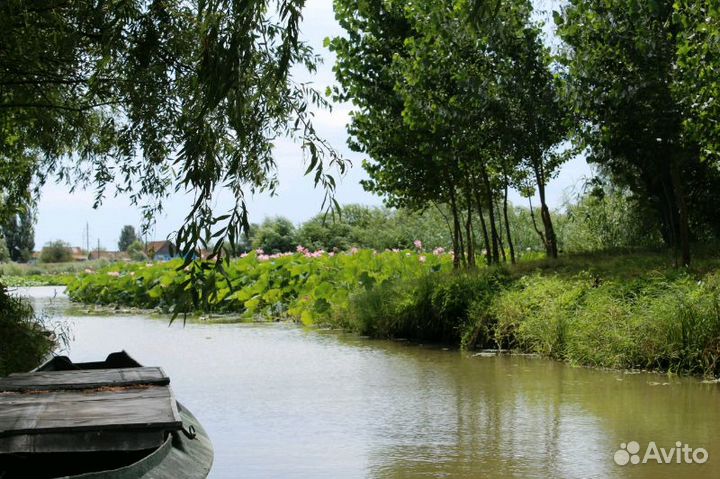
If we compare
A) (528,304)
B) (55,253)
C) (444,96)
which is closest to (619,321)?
(528,304)

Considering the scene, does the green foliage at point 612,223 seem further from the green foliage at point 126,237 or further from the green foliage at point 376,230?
the green foliage at point 126,237

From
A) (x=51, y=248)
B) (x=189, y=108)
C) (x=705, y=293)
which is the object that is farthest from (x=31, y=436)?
(x=51, y=248)

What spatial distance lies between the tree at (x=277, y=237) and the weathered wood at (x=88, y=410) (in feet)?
82.2

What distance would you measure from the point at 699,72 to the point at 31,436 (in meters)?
8.49

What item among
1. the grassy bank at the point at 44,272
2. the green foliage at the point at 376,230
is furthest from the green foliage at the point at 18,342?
the grassy bank at the point at 44,272

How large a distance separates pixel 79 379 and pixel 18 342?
11.2ft

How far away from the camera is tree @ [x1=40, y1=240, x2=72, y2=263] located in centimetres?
6316

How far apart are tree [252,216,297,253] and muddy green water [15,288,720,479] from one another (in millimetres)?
17691

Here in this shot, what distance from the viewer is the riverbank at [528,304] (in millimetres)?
9906

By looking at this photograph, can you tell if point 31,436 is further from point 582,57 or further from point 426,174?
point 426,174

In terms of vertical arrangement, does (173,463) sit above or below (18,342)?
below

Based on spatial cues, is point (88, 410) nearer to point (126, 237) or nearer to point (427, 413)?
point (427, 413)

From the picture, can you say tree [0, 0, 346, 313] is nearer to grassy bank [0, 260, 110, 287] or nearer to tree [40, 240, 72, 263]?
grassy bank [0, 260, 110, 287]

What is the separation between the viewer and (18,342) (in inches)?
370
